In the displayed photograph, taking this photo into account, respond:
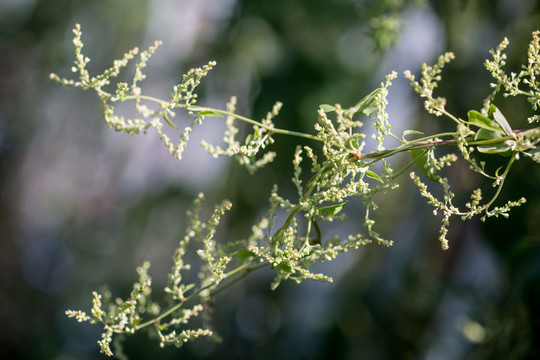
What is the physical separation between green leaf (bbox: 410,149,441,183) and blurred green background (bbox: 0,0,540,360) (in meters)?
0.33

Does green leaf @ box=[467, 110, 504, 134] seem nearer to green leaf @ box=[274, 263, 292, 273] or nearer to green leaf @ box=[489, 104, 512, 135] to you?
green leaf @ box=[489, 104, 512, 135]

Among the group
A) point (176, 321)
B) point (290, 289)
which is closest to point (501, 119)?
point (176, 321)

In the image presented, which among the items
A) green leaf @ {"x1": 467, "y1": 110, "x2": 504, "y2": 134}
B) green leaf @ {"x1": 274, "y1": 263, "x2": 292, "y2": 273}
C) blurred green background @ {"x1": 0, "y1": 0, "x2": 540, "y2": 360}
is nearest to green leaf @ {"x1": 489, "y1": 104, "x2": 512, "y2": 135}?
green leaf @ {"x1": 467, "y1": 110, "x2": 504, "y2": 134}

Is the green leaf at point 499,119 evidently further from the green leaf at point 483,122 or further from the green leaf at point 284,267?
the green leaf at point 284,267

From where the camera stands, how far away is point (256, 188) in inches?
66.5

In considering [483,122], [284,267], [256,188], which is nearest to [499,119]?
[483,122]

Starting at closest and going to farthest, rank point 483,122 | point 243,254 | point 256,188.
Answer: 1. point 483,122
2. point 243,254
3. point 256,188

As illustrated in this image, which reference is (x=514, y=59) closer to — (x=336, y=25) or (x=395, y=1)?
(x=395, y=1)

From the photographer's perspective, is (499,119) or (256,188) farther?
(256,188)

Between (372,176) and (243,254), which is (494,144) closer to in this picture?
(372,176)

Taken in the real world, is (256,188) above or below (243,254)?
above

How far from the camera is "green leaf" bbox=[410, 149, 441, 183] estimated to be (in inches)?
14.0

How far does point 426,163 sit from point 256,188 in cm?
133

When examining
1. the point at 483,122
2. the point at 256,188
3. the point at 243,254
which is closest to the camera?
the point at 483,122
